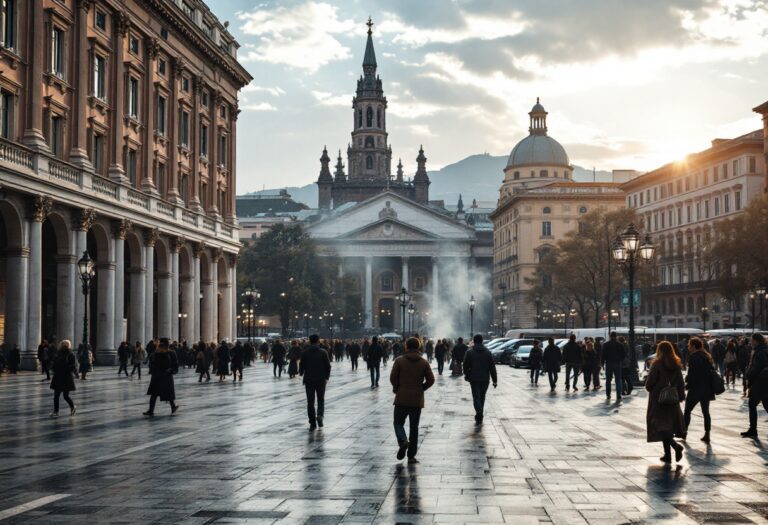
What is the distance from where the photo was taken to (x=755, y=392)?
17203mm

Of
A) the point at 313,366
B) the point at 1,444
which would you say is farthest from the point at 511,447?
the point at 1,444

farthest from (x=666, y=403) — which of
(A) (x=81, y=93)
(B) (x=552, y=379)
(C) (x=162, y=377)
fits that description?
(A) (x=81, y=93)

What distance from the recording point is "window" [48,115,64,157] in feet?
133

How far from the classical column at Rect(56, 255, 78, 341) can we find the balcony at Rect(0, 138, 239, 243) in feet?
8.02

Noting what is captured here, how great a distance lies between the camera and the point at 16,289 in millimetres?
37031

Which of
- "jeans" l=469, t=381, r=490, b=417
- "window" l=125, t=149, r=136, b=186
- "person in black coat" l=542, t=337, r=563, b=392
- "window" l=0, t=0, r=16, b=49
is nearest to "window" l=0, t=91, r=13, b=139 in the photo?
"window" l=0, t=0, r=16, b=49

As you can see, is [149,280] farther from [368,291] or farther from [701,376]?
[368,291]

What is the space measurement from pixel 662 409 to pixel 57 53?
111 feet

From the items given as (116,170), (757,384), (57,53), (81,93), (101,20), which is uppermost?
(101,20)

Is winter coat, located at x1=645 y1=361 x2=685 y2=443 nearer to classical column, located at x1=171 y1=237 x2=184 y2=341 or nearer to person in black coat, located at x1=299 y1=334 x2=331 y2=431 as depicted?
person in black coat, located at x1=299 y1=334 x2=331 y2=431

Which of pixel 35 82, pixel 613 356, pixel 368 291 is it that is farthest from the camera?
pixel 368 291

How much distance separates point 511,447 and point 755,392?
4542 mm

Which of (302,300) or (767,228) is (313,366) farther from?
(302,300)

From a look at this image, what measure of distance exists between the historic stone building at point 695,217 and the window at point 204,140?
36525mm
